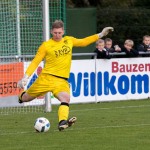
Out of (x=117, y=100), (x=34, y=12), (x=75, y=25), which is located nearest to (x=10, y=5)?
(x=34, y=12)

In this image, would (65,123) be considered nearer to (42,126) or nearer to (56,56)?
(42,126)

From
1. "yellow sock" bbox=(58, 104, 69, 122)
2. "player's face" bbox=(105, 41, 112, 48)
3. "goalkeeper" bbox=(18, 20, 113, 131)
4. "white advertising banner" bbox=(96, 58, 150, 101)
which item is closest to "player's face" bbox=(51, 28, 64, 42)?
"goalkeeper" bbox=(18, 20, 113, 131)

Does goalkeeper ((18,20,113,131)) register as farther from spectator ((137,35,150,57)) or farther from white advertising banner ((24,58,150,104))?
spectator ((137,35,150,57))

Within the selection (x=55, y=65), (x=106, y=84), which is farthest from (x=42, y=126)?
(x=106, y=84)

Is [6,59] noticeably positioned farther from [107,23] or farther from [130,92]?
[107,23]

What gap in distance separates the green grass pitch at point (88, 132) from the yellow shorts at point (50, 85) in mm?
699

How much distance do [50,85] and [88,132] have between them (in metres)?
1.22

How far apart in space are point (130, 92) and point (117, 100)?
418mm

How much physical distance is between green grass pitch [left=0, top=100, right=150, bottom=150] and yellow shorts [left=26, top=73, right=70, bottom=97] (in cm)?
70

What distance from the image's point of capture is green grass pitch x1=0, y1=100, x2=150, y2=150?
41.8 ft

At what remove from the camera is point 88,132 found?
565 inches

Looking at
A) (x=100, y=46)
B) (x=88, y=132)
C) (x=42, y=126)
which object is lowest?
(x=88, y=132)

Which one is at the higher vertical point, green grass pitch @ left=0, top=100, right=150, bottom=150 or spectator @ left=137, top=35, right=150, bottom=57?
spectator @ left=137, top=35, right=150, bottom=57

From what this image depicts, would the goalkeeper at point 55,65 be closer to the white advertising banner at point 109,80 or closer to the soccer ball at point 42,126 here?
the soccer ball at point 42,126
